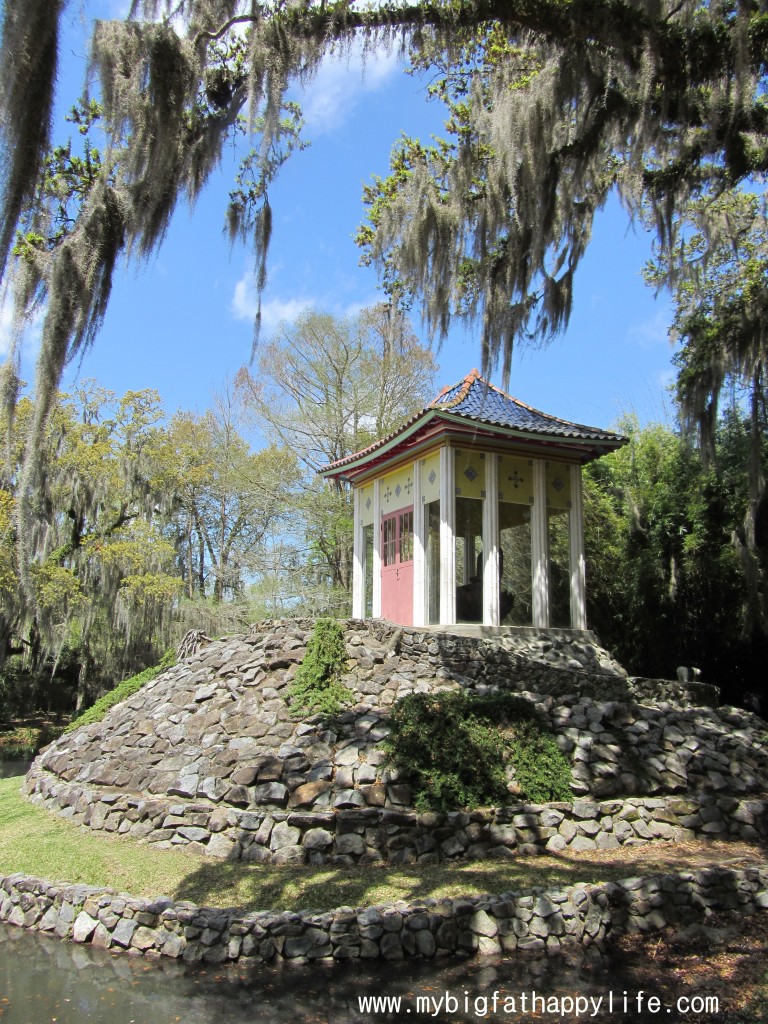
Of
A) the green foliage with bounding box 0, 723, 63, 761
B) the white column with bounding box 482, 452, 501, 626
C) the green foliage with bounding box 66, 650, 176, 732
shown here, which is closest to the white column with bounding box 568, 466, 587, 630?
the white column with bounding box 482, 452, 501, 626

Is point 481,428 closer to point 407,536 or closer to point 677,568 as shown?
point 407,536

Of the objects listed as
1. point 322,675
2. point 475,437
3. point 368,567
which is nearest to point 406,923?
point 322,675

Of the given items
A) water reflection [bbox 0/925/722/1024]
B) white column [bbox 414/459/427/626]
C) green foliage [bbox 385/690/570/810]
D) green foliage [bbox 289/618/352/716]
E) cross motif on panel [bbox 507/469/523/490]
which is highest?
cross motif on panel [bbox 507/469/523/490]

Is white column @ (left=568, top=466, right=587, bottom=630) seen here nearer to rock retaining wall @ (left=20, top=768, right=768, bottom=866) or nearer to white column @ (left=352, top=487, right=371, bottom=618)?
white column @ (left=352, top=487, right=371, bottom=618)

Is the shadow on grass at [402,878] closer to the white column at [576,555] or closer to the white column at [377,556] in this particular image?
the white column at [576,555]

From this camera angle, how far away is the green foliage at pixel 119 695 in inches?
482

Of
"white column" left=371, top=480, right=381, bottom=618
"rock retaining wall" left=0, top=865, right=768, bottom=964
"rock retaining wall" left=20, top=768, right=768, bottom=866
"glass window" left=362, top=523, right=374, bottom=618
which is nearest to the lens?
"rock retaining wall" left=0, top=865, right=768, bottom=964

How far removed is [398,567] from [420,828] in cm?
544

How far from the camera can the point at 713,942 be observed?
5809 mm

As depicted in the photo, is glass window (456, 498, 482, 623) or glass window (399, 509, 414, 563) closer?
glass window (456, 498, 482, 623)

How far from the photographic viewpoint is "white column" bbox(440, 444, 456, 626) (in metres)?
11.1

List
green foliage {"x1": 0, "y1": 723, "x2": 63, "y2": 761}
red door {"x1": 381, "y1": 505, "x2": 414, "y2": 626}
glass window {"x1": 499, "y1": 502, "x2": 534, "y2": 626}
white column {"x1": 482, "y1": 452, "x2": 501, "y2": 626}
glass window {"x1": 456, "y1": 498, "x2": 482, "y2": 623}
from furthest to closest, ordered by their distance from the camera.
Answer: green foliage {"x1": 0, "y1": 723, "x2": 63, "y2": 761}
red door {"x1": 381, "y1": 505, "x2": 414, "y2": 626}
glass window {"x1": 499, "y1": 502, "x2": 534, "y2": 626}
glass window {"x1": 456, "y1": 498, "x2": 482, "y2": 623}
white column {"x1": 482, "y1": 452, "x2": 501, "y2": 626}

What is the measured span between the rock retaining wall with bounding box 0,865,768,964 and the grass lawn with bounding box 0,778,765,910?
1.04 feet

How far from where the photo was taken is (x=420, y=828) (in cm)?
732
